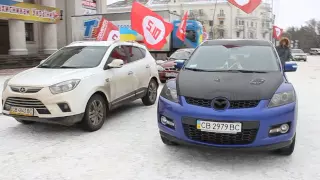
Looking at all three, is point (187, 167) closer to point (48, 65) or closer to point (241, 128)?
point (241, 128)

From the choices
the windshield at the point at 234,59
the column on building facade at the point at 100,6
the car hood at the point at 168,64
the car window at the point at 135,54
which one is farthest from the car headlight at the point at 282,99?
the column on building facade at the point at 100,6

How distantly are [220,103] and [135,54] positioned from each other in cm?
386

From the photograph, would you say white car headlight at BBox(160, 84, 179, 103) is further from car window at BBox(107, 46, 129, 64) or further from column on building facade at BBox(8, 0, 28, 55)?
column on building facade at BBox(8, 0, 28, 55)

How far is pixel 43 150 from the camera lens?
4617 mm

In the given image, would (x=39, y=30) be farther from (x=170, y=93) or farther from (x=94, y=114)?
(x=170, y=93)

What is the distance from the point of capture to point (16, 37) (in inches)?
840

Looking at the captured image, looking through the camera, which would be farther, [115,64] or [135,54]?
[135,54]

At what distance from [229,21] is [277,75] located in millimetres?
88220

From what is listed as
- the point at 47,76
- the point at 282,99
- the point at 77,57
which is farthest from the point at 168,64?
the point at 282,99

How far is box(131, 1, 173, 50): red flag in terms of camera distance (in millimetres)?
9979

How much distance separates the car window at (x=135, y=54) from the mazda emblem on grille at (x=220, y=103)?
355 centimetres

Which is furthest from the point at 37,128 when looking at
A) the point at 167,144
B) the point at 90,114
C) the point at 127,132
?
the point at 167,144

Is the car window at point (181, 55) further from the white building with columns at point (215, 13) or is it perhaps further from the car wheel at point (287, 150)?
the white building with columns at point (215, 13)

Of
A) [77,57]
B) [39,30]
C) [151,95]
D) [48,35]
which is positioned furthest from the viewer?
[39,30]
